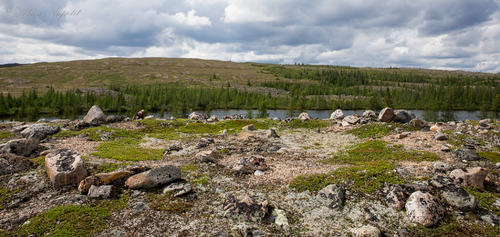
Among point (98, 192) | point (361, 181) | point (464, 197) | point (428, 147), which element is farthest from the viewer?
point (428, 147)

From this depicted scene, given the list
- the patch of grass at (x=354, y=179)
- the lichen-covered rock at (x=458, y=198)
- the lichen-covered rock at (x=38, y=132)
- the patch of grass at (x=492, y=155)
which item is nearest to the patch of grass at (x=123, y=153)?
the lichen-covered rock at (x=38, y=132)

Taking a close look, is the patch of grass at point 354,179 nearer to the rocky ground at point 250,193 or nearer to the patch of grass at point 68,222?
the rocky ground at point 250,193

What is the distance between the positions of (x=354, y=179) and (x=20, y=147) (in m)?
22.1

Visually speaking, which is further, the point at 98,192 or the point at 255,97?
the point at 255,97

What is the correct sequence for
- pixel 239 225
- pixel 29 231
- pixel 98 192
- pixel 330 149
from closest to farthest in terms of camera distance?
pixel 29 231 → pixel 239 225 → pixel 98 192 → pixel 330 149

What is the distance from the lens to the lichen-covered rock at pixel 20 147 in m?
17.5

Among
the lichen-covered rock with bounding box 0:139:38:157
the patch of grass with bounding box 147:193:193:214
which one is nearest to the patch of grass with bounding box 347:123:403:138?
the patch of grass with bounding box 147:193:193:214

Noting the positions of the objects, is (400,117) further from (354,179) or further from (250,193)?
(250,193)

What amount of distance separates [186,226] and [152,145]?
15878mm

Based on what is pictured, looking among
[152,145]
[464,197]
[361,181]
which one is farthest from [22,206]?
[464,197]

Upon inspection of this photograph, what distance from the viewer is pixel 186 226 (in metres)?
10.3

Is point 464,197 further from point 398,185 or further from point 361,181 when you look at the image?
point 361,181

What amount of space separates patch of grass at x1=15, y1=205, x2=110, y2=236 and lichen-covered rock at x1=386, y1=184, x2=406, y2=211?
40.2ft

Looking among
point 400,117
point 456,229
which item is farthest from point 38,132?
point 400,117
